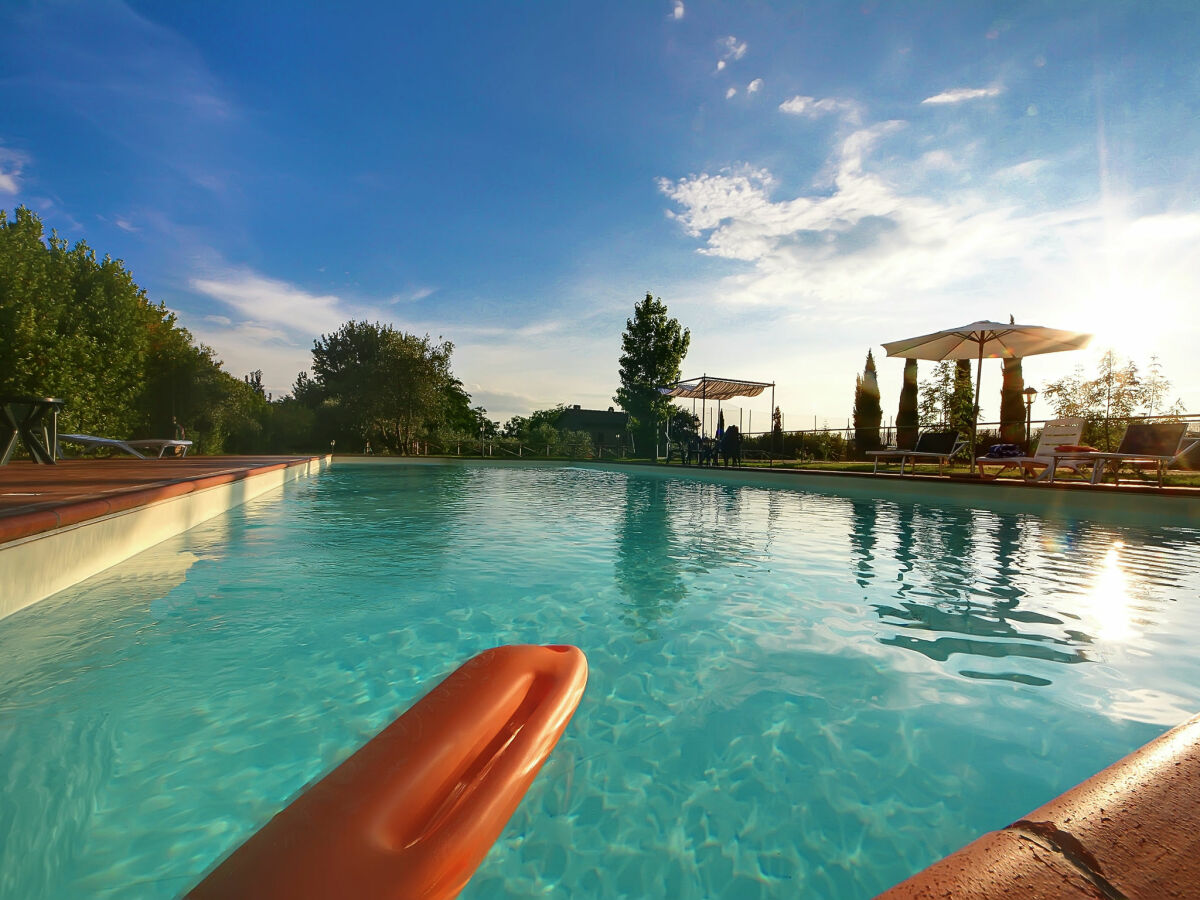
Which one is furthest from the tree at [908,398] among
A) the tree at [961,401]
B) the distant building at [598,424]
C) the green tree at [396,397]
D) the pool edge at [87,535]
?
the pool edge at [87,535]

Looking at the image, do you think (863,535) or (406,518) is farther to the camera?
(406,518)

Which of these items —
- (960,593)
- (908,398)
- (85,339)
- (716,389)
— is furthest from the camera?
(908,398)

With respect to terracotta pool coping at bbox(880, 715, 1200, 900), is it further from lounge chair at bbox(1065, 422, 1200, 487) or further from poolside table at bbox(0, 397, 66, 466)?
lounge chair at bbox(1065, 422, 1200, 487)

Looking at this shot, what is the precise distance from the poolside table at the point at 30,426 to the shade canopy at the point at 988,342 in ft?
45.0

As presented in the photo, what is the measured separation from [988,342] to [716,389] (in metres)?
7.90

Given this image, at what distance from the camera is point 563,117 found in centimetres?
1225

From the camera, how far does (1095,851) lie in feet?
2.33

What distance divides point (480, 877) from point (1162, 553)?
6.47 m

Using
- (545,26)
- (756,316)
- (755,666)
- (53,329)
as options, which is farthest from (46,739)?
(756,316)

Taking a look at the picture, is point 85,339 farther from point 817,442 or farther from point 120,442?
point 817,442

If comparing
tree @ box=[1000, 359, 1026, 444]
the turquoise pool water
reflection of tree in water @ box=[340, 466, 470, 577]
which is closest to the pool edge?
the turquoise pool water

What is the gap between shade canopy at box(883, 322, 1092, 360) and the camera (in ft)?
30.1

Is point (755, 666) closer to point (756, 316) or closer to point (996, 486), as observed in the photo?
point (996, 486)

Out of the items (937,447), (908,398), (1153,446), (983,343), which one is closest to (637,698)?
(1153,446)
